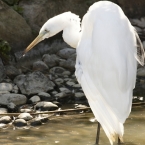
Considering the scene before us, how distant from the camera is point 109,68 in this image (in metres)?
4.21

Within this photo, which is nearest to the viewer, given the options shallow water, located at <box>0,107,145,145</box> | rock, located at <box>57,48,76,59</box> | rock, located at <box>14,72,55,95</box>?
shallow water, located at <box>0,107,145,145</box>

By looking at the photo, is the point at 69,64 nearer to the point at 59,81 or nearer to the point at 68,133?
the point at 59,81

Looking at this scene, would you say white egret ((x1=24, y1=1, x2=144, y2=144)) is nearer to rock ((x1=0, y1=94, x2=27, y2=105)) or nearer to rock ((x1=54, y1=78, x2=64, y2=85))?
rock ((x1=0, y1=94, x2=27, y2=105))

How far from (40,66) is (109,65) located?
409cm

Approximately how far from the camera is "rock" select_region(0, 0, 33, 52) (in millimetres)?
8453

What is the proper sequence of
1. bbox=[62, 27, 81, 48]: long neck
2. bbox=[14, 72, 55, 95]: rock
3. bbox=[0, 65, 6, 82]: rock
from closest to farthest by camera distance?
1. bbox=[62, 27, 81, 48]: long neck
2. bbox=[14, 72, 55, 95]: rock
3. bbox=[0, 65, 6, 82]: rock

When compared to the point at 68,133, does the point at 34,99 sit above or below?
above

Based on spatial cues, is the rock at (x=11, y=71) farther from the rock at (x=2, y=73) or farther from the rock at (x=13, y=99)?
the rock at (x=13, y=99)

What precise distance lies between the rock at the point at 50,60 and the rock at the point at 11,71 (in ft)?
2.50

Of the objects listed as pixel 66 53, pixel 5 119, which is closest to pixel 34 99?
pixel 5 119

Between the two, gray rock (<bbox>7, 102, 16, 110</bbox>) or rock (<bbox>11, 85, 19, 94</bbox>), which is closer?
gray rock (<bbox>7, 102, 16, 110</bbox>)

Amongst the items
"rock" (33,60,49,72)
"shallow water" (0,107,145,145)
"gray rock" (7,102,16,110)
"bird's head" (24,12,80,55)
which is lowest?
"shallow water" (0,107,145,145)

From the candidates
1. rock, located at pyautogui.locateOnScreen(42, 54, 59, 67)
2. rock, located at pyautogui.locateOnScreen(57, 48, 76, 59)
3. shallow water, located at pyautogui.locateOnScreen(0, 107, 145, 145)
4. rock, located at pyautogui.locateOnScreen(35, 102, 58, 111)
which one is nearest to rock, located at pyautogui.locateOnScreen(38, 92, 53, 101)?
rock, located at pyautogui.locateOnScreen(35, 102, 58, 111)

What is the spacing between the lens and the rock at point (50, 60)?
333 inches
